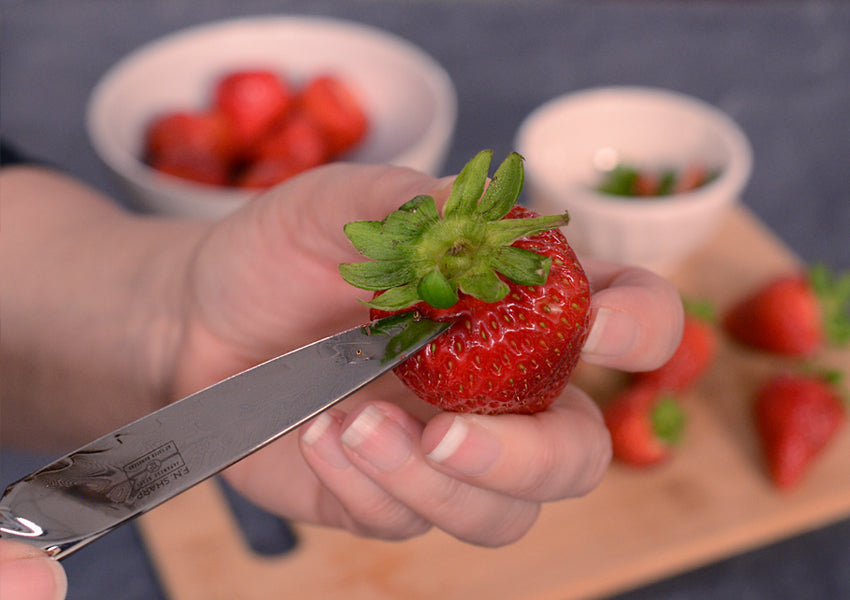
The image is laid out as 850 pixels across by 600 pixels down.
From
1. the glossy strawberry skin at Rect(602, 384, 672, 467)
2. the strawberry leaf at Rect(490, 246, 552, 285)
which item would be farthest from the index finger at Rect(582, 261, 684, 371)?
the glossy strawberry skin at Rect(602, 384, 672, 467)

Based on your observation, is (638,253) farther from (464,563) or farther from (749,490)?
(464,563)

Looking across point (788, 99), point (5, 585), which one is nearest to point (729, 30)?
point (788, 99)

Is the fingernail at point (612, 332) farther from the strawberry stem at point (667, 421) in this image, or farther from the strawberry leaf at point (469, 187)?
the strawberry stem at point (667, 421)

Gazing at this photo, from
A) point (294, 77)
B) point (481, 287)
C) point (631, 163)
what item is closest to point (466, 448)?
point (481, 287)

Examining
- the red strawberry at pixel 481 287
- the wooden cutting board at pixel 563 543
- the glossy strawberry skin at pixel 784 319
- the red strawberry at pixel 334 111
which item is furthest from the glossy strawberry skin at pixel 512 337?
the red strawberry at pixel 334 111

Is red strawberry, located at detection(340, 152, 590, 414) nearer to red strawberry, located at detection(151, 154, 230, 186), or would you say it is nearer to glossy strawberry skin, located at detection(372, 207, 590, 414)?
glossy strawberry skin, located at detection(372, 207, 590, 414)

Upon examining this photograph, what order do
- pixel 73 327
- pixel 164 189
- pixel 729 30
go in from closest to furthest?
pixel 73 327
pixel 164 189
pixel 729 30

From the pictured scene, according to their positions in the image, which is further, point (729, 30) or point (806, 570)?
point (729, 30)
